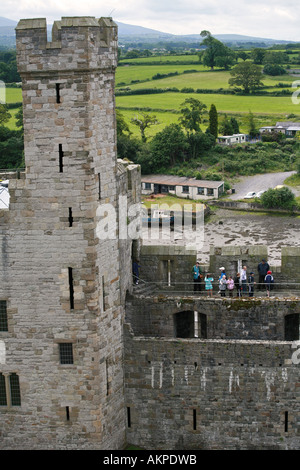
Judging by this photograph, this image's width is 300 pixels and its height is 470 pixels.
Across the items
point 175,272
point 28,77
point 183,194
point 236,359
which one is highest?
point 28,77

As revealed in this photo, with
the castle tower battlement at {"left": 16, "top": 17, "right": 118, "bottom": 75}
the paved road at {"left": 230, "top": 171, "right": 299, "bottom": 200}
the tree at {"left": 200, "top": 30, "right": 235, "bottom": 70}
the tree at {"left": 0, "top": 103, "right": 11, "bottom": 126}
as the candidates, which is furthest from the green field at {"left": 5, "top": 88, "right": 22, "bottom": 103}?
the tree at {"left": 200, "top": 30, "right": 235, "bottom": 70}

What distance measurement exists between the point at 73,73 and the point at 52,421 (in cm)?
1121

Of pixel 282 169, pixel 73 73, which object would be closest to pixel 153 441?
pixel 73 73

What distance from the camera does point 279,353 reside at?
23172 mm

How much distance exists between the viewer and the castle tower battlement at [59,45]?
1988cm

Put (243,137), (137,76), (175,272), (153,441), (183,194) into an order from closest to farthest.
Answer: (153,441) → (175,272) → (183,194) → (243,137) → (137,76)

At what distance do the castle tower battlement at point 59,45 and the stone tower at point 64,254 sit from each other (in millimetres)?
29

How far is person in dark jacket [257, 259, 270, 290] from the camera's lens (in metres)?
26.1

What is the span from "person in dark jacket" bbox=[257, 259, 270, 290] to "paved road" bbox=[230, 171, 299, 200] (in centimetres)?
6768

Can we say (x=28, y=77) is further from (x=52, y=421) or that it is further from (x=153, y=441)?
(x=153, y=441)

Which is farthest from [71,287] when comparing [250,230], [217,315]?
[250,230]

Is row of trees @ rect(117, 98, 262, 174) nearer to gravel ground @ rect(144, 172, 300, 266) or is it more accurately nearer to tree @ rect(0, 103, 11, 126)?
tree @ rect(0, 103, 11, 126)

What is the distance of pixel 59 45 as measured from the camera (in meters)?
20.0

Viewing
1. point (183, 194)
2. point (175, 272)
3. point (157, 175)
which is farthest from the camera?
point (157, 175)
